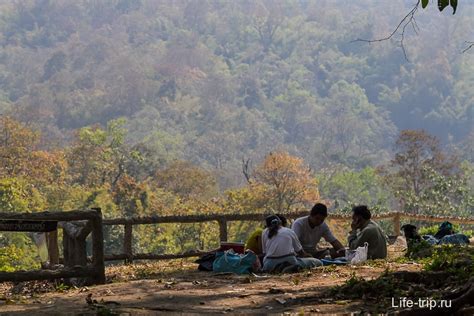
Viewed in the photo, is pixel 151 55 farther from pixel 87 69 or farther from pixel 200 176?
pixel 200 176

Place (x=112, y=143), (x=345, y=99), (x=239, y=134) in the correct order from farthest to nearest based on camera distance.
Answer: (x=345, y=99) < (x=239, y=134) < (x=112, y=143)

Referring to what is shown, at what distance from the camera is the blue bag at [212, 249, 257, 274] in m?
10.0

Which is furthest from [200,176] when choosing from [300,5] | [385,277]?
Result: [300,5]

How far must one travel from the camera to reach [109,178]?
5522 centimetres

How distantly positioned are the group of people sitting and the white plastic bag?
0.23 metres

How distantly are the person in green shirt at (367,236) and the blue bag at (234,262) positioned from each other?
153cm

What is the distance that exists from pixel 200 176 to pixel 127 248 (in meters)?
44.3

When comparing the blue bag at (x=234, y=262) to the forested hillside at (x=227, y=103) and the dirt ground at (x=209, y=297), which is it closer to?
the dirt ground at (x=209, y=297)

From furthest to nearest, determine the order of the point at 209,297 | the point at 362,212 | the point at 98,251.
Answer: the point at 362,212 < the point at 98,251 < the point at 209,297

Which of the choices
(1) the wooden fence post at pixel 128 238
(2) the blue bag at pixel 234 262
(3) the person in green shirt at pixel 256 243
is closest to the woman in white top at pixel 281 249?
(2) the blue bag at pixel 234 262

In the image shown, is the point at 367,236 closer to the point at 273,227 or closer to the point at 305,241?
the point at 305,241

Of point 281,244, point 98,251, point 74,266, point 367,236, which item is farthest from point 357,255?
point 74,266

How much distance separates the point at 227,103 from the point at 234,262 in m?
108

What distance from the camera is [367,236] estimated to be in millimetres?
10961
